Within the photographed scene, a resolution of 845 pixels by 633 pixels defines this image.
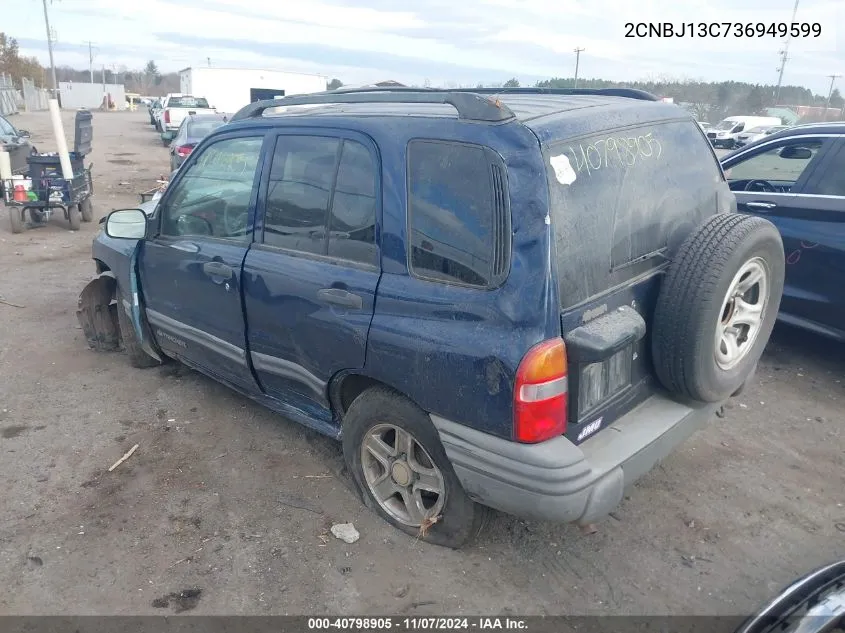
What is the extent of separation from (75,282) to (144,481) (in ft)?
14.7

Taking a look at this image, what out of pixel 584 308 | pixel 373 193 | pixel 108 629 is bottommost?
pixel 108 629

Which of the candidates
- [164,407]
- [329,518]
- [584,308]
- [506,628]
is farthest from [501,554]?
[164,407]

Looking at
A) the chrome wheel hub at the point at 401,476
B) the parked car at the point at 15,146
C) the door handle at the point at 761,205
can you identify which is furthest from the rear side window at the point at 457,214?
the parked car at the point at 15,146

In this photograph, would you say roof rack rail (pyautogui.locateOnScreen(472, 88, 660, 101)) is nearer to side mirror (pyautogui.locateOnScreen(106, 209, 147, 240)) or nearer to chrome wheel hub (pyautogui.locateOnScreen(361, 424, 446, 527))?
chrome wheel hub (pyautogui.locateOnScreen(361, 424, 446, 527))

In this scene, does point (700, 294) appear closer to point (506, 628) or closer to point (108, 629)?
point (506, 628)

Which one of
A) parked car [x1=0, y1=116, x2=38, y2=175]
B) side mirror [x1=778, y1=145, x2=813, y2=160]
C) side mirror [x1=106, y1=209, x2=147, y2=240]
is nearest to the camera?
side mirror [x1=106, y1=209, x2=147, y2=240]

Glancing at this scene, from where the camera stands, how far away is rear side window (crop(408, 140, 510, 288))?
8.00ft

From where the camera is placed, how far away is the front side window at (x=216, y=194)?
3463 millimetres

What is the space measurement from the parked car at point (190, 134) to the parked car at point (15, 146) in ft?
8.00

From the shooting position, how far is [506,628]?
8.68 feet

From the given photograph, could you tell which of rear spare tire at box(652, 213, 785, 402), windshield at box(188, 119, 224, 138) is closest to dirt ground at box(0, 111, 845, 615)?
rear spare tire at box(652, 213, 785, 402)

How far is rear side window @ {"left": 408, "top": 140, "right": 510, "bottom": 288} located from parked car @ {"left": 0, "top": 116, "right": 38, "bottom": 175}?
431 inches

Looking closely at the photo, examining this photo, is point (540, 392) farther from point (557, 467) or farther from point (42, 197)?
point (42, 197)

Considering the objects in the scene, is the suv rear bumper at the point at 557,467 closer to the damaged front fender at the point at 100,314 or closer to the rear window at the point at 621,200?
the rear window at the point at 621,200
